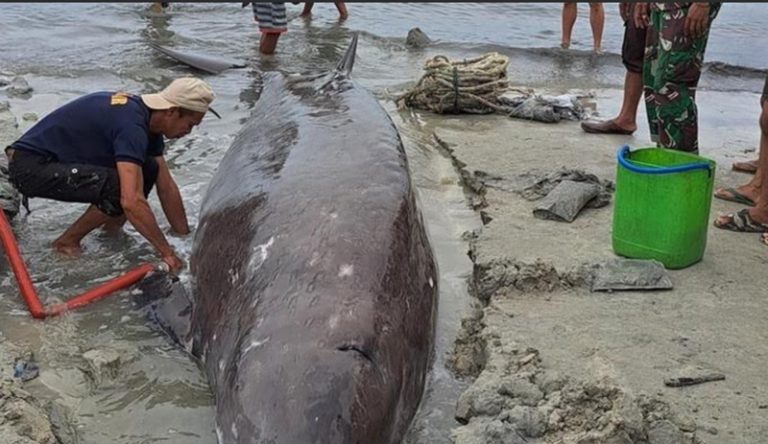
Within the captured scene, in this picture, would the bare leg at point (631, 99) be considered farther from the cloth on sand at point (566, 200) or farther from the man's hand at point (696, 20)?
the cloth on sand at point (566, 200)

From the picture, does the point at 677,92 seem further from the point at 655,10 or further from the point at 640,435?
the point at 640,435

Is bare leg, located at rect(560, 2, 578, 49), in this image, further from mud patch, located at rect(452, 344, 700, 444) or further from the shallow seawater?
mud patch, located at rect(452, 344, 700, 444)

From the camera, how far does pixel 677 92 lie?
589cm

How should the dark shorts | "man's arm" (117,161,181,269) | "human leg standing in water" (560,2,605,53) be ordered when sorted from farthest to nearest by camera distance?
1. "human leg standing in water" (560,2,605,53)
2. the dark shorts
3. "man's arm" (117,161,181,269)

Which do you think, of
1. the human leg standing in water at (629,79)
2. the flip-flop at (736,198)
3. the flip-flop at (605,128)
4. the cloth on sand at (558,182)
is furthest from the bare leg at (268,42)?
the flip-flop at (736,198)

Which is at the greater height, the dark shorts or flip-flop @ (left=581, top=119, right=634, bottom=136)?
the dark shorts

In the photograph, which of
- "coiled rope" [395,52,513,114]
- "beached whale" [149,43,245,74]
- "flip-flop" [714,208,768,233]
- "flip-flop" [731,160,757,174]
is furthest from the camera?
"beached whale" [149,43,245,74]

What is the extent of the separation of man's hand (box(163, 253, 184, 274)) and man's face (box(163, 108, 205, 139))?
73cm

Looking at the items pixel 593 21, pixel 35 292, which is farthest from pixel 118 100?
pixel 593 21

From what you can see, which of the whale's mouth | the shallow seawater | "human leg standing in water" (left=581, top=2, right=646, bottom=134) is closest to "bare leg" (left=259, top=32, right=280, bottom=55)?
the shallow seawater

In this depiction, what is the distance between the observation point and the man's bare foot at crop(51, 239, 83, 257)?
5.24m

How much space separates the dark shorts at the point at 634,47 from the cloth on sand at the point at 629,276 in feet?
10.6

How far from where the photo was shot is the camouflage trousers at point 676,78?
5820mm

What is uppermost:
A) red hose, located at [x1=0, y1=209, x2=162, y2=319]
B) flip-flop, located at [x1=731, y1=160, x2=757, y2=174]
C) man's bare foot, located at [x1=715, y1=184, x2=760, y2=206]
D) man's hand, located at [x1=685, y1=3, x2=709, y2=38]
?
man's hand, located at [x1=685, y1=3, x2=709, y2=38]
